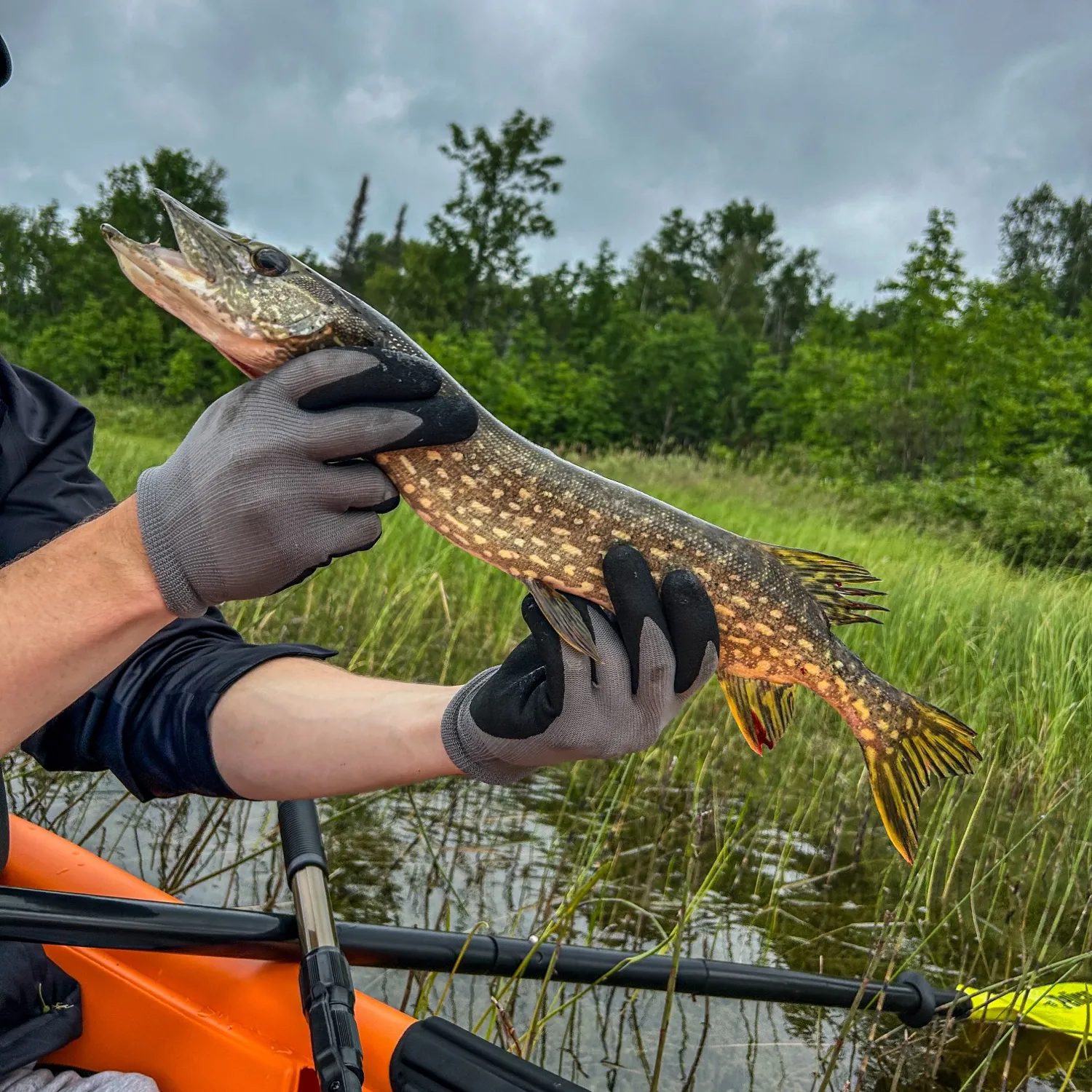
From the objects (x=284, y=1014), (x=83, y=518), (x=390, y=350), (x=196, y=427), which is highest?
(x=390, y=350)

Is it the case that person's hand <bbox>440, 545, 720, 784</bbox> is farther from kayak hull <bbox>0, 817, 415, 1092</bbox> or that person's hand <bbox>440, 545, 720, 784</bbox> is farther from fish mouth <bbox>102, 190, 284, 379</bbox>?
fish mouth <bbox>102, 190, 284, 379</bbox>

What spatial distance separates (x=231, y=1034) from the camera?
1.50 meters

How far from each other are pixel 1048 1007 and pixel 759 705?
144 centimetres

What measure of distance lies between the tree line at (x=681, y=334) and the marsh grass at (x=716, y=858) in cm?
1214

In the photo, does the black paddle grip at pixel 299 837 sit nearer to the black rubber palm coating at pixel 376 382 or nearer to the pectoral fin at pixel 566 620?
the pectoral fin at pixel 566 620

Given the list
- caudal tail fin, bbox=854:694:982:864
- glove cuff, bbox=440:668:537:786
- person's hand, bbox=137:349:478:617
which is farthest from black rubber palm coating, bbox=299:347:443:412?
caudal tail fin, bbox=854:694:982:864

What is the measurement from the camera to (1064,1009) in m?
2.45

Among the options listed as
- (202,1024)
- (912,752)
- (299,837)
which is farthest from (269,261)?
(912,752)

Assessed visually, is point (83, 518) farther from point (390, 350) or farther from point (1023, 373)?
point (1023, 373)

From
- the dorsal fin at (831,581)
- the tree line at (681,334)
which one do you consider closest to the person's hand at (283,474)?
the dorsal fin at (831,581)

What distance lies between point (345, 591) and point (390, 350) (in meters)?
3.64

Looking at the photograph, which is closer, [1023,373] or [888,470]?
[1023,373]

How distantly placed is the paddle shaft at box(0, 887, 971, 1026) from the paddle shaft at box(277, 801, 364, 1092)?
0.08m

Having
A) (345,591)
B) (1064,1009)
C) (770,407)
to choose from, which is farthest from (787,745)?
(770,407)
